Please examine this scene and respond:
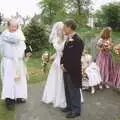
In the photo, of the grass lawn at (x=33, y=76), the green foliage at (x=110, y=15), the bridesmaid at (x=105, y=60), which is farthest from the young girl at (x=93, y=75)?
the green foliage at (x=110, y=15)

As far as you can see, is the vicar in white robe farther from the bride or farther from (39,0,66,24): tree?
(39,0,66,24): tree

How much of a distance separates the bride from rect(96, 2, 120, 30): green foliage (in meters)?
20.4

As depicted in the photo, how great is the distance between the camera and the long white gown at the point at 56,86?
849 centimetres

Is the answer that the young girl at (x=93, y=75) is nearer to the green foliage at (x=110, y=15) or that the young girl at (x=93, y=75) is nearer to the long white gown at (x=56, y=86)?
the long white gown at (x=56, y=86)

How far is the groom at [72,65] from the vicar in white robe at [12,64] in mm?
1132

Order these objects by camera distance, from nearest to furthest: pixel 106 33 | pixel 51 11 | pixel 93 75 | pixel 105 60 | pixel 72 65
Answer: pixel 72 65
pixel 93 75
pixel 106 33
pixel 105 60
pixel 51 11

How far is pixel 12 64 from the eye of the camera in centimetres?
850

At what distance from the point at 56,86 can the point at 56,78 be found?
172 mm

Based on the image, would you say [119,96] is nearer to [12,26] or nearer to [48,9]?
[12,26]

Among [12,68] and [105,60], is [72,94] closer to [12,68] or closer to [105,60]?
[12,68]

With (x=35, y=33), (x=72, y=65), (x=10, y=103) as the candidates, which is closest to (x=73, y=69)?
(x=72, y=65)

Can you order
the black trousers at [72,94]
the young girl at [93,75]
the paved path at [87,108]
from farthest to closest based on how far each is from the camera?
the young girl at [93,75]
the paved path at [87,108]
the black trousers at [72,94]

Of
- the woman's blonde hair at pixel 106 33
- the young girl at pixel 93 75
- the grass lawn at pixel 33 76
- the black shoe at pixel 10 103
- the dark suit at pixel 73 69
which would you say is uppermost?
the woman's blonde hair at pixel 106 33

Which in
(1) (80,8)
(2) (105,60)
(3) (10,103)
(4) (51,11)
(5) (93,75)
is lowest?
(3) (10,103)
